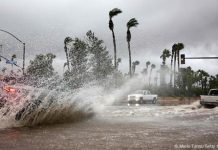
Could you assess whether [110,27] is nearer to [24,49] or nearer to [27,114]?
[24,49]

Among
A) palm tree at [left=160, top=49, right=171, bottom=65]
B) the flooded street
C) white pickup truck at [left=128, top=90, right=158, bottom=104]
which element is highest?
palm tree at [left=160, top=49, right=171, bottom=65]

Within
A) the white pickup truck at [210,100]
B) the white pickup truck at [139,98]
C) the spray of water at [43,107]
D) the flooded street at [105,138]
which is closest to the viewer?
the flooded street at [105,138]

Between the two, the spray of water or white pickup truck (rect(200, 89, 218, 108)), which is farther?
white pickup truck (rect(200, 89, 218, 108))

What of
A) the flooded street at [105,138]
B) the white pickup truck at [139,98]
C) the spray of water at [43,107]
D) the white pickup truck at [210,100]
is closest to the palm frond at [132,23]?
the white pickup truck at [139,98]

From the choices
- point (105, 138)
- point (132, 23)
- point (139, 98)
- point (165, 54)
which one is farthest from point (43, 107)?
point (165, 54)

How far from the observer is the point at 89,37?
2613 inches

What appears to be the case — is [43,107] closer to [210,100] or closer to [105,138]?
[105,138]

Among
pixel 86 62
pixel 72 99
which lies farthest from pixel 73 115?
pixel 86 62

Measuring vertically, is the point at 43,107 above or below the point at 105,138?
above

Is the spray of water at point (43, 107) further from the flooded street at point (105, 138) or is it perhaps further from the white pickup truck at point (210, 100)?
the white pickup truck at point (210, 100)

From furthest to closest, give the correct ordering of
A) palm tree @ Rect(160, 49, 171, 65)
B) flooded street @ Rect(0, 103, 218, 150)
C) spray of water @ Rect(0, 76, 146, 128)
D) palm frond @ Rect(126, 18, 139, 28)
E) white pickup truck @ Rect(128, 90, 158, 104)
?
palm tree @ Rect(160, 49, 171, 65) → palm frond @ Rect(126, 18, 139, 28) → white pickup truck @ Rect(128, 90, 158, 104) → spray of water @ Rect(0, 76, 146, 128) → flooded street @ Rect(0, 103, 218, 150)

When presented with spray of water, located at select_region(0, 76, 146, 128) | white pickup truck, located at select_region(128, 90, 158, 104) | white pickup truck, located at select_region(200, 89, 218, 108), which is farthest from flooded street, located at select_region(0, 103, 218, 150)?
white pickup truck, located at select_region(128, 90, 158, 104)

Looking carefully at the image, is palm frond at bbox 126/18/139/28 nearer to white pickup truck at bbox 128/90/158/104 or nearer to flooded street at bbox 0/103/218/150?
white pickup truck at bbox 128/90/158/104

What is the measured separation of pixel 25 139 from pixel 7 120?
3.36 metres
